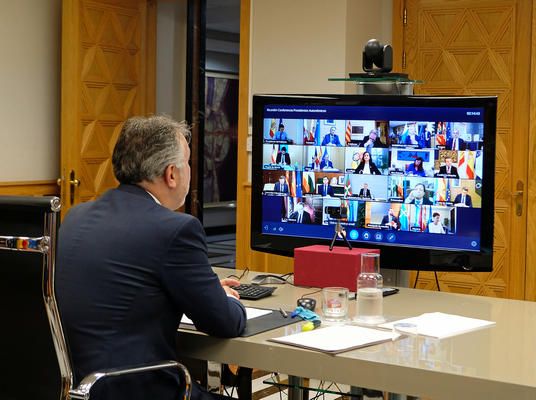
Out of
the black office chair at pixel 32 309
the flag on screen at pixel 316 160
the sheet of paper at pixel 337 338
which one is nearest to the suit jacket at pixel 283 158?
the flag on screen at pixel 316 160

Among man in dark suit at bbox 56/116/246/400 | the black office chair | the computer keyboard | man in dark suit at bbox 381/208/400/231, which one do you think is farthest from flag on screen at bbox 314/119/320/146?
the black office chair

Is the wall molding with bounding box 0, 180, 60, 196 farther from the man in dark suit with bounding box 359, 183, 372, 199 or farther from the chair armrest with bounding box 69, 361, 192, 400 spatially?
the chair armrest with bounding box 69, 361, 192, 400

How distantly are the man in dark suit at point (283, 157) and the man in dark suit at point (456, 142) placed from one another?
0.60m

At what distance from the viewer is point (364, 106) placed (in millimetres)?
3230

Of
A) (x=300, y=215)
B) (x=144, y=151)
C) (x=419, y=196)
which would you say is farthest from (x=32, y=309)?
(x=419, y=196)

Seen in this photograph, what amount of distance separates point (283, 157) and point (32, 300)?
4.75 feet

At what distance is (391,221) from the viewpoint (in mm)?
3197

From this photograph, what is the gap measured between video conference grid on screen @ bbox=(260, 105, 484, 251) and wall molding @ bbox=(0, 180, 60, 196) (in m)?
2.99

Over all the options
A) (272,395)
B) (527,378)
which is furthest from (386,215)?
(272,395)

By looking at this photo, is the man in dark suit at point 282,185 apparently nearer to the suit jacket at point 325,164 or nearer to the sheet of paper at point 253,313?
the suit jacket at point 325,164

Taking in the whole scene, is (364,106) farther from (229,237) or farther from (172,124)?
(229,237)

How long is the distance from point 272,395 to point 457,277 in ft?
5.36

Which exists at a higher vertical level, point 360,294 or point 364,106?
point 364,106

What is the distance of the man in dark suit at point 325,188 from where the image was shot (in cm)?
327
